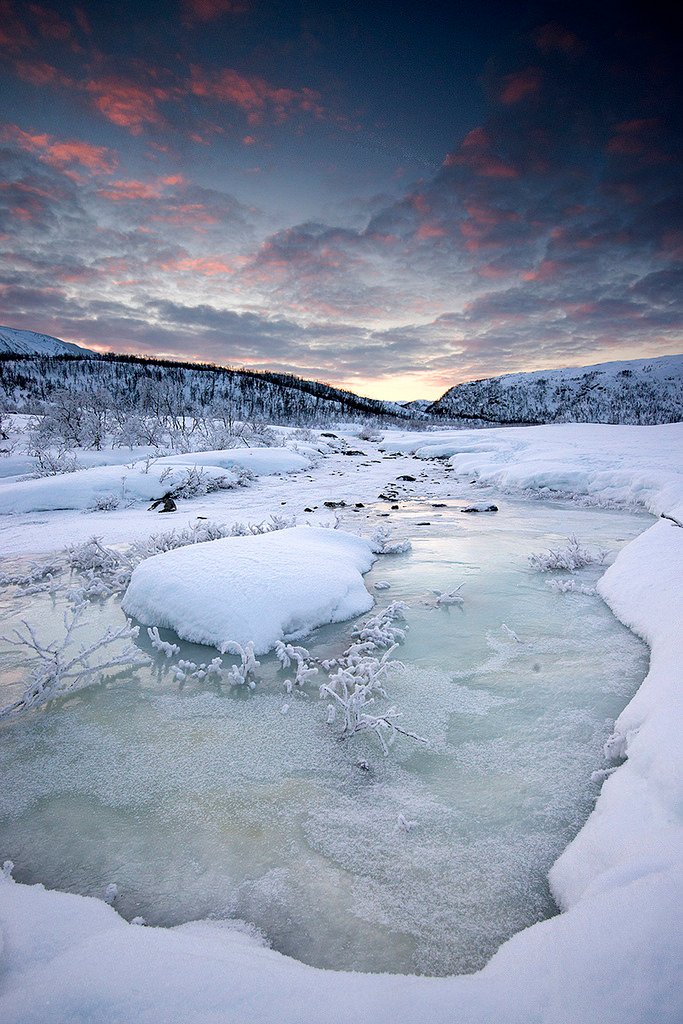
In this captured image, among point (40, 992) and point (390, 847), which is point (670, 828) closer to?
point (390, 847)

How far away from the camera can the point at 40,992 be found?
1.21 meters

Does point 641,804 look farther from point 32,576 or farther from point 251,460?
point 251,460

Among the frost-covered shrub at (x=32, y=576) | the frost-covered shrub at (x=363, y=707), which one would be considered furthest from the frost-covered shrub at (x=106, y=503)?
the frost-covered shrub at (x=363, y=707)

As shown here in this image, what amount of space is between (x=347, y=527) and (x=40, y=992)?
7.18 metres

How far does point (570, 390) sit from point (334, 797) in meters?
185

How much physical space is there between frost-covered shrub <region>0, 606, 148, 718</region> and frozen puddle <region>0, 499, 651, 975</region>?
0.42 ft

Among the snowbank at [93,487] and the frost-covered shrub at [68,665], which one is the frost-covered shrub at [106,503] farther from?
the frost-covered shrub at [68,665]

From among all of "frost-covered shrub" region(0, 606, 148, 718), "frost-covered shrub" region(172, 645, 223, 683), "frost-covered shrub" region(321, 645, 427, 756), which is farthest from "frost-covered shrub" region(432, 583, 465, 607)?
"frost-covered shrub" region(0, 606, 148, 718)

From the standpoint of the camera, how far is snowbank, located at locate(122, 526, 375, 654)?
12.8 ft

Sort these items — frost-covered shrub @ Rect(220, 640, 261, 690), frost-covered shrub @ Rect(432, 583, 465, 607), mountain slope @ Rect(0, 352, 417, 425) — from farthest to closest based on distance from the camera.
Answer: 1. mountain slope @ Rect(0, 352, 417, 425)
2. frost-covered shrub @ Rect(432, 583, 465, 607)
3. frost-covered shrub @ Rect(220, 640, 261, 690)

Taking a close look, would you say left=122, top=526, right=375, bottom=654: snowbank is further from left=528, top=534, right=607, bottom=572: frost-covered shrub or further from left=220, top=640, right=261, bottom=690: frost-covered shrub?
left=528, top=534, right=607, bottom=572: frost-covered shrub

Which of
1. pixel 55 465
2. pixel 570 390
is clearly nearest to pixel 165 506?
pixel 55 465

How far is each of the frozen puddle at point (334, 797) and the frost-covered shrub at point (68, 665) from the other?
0.13 metres

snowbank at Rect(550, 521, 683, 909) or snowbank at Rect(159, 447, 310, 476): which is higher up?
snowbank at Rect(159, 447, 310, 476)
